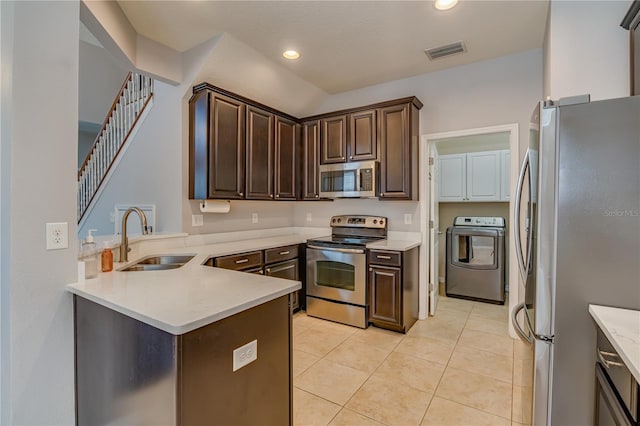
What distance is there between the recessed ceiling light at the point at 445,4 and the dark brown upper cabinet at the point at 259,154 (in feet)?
6.73

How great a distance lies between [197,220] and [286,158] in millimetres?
1349

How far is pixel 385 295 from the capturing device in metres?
3.19

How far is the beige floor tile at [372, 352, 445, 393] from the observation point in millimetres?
2297

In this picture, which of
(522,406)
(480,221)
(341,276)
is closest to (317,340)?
(341,276)

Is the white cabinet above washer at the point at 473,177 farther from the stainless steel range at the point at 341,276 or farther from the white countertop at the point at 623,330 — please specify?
the white countertop at the point at 623,330

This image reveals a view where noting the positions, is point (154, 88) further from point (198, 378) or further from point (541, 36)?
point (541, 36)

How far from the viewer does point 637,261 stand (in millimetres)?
1217

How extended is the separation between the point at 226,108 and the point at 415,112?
206 cm

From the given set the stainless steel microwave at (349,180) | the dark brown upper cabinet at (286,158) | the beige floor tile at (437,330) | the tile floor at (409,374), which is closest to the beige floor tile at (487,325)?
the tile floor at (409,374)

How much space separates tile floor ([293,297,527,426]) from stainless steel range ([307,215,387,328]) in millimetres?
143

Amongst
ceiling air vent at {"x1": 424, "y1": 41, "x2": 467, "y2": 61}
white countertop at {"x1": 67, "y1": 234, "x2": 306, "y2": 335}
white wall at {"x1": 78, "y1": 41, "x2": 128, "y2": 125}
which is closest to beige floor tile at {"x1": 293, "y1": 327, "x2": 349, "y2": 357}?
white countertop at {"x1": 67, "y1": 234, "x2": 306, "y2": 335}

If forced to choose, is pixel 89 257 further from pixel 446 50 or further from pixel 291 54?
pixel 446 50

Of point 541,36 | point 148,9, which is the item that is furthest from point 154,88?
point 541,36

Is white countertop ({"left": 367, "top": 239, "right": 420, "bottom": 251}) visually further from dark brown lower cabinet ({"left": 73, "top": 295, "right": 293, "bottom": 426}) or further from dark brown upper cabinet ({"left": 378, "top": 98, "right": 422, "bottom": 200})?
dark brown lower cabinet ({"left": 73, "top": 295, "right": 293, "bottom": 426})
